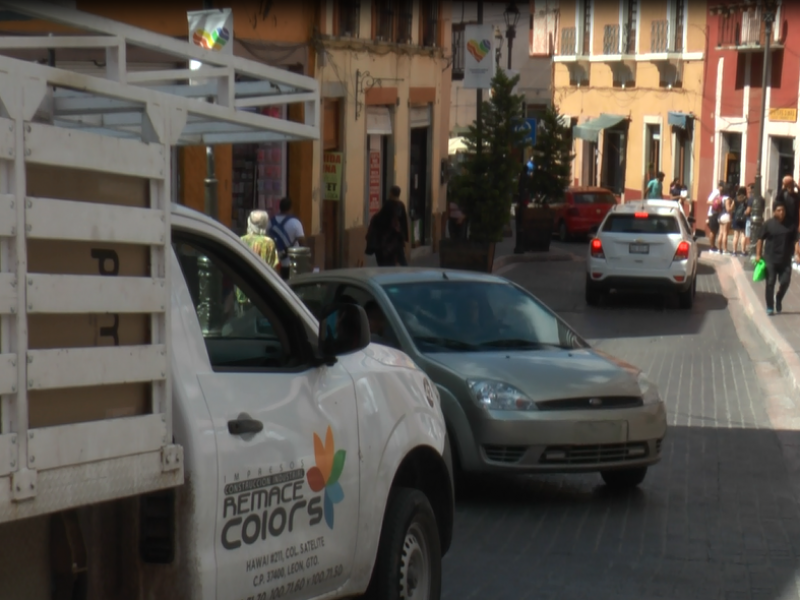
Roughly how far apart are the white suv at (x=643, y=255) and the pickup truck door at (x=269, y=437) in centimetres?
1814

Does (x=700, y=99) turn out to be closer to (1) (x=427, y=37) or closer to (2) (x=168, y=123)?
(1) (x=427, y=37)

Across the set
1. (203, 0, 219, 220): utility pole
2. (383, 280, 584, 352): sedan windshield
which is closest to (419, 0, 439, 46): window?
(203, 0, 219, 220): utility pole

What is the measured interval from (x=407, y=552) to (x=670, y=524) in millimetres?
3388

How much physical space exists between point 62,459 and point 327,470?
54.7 inches

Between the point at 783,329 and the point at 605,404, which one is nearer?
the point at 605,404

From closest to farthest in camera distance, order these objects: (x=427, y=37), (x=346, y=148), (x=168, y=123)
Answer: (x=168, y=123) → (x=346, y=148) → (x=427, y=37)

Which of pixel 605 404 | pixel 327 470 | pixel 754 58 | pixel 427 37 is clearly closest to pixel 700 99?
pixel 754 58

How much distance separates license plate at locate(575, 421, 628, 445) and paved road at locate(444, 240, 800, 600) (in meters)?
0.48

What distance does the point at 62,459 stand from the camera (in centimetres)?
338

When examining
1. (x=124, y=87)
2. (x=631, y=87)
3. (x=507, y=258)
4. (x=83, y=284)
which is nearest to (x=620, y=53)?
(x=631, y=87)

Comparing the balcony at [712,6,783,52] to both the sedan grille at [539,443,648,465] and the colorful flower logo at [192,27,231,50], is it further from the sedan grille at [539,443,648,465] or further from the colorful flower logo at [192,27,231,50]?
the sedan grille at [539,443,648,465]

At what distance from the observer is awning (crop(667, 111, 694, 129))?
4428 cm

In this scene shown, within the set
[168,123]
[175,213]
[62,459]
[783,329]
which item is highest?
[168,123]

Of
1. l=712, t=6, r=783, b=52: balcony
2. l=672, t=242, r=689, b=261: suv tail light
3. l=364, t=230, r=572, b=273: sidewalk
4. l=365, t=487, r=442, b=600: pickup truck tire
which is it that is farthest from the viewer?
l=712, t=6, r=783, b=52: balcony
